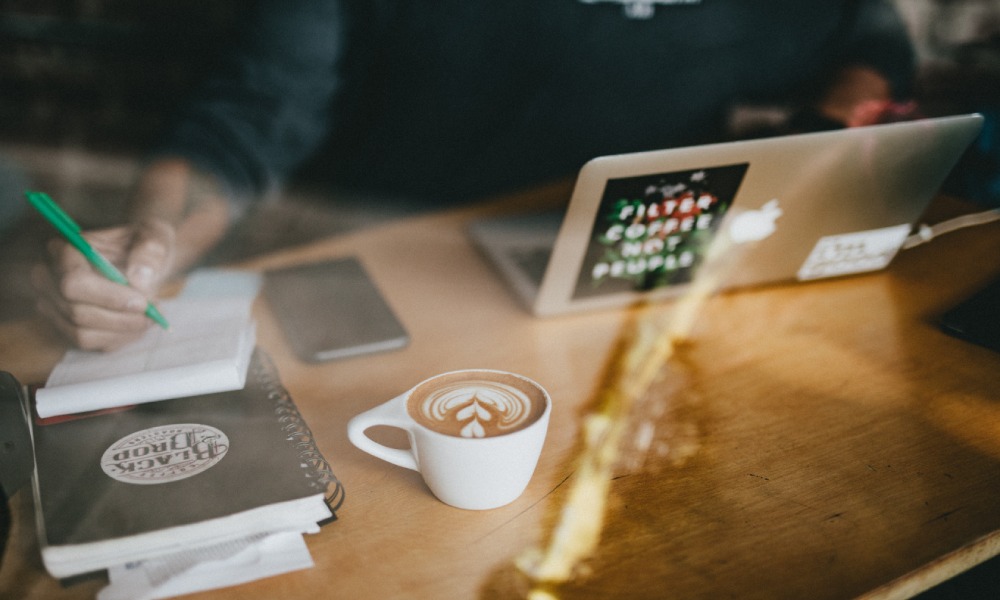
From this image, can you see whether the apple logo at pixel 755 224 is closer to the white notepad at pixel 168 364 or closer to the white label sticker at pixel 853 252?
the white label sticker at pixel 853 252

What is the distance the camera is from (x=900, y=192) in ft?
2.75

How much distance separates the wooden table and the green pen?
5.0 inches

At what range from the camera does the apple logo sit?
789 mm

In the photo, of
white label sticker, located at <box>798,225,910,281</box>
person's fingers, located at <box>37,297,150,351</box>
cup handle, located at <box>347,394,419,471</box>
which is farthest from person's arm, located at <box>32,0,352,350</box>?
white label sticker, located at <box>798,225,910,281</box>

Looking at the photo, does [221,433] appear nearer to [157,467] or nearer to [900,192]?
[157,467]

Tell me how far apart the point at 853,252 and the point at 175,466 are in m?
0.84

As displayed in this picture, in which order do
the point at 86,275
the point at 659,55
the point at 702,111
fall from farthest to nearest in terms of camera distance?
1. the point at 702,111
2. the point at 659,55
3. the point at 86,275

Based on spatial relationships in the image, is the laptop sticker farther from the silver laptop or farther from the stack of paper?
the stack of paper

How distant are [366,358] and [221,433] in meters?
0.20

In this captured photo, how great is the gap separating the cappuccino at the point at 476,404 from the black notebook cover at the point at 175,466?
0.34 ft

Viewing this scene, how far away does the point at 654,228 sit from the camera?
77 cm

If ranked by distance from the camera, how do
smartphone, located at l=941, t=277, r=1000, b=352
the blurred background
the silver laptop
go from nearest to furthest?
the silver laptop < smartphone, located at l=941, t=277, r=1000, b=352 < the blurred background

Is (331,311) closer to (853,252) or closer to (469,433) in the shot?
(469,433)

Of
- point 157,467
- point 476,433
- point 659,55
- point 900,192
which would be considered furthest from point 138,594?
point 659,55
